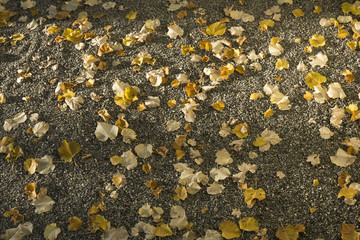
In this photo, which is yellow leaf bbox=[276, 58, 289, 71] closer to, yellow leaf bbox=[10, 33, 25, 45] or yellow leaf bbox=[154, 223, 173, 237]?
yellow leaf bbox=[154, 223, 173, 237]

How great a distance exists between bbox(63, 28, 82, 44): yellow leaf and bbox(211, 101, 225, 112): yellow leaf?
4.27 ft

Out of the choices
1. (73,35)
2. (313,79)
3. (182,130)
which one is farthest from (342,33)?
(73,35)

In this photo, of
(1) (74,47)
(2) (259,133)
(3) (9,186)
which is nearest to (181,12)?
(1) (74,47)

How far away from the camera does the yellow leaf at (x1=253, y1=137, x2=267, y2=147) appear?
2455 mm

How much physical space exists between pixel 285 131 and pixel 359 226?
2.42 feet

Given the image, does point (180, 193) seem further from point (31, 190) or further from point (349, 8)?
point (349, 8)

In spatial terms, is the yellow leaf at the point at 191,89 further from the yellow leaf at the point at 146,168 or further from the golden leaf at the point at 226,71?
the yellow leaf at the point at 146,168

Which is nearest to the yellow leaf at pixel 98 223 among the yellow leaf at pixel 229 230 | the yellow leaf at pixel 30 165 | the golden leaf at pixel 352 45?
the yellow leaf at pixel 30 165

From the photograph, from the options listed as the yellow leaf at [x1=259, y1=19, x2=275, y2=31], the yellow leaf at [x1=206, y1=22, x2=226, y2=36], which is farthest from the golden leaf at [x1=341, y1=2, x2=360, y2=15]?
the yellow leaf at [x1=206, y1=22, x2=226, y2=36]

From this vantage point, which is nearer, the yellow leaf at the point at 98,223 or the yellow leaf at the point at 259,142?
the yellow leaf at the point at 98,223

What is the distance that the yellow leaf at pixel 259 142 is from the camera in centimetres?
246

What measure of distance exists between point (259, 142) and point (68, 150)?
4.16 feet

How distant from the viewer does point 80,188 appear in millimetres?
2311

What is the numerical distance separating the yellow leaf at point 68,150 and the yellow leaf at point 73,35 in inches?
40.7
